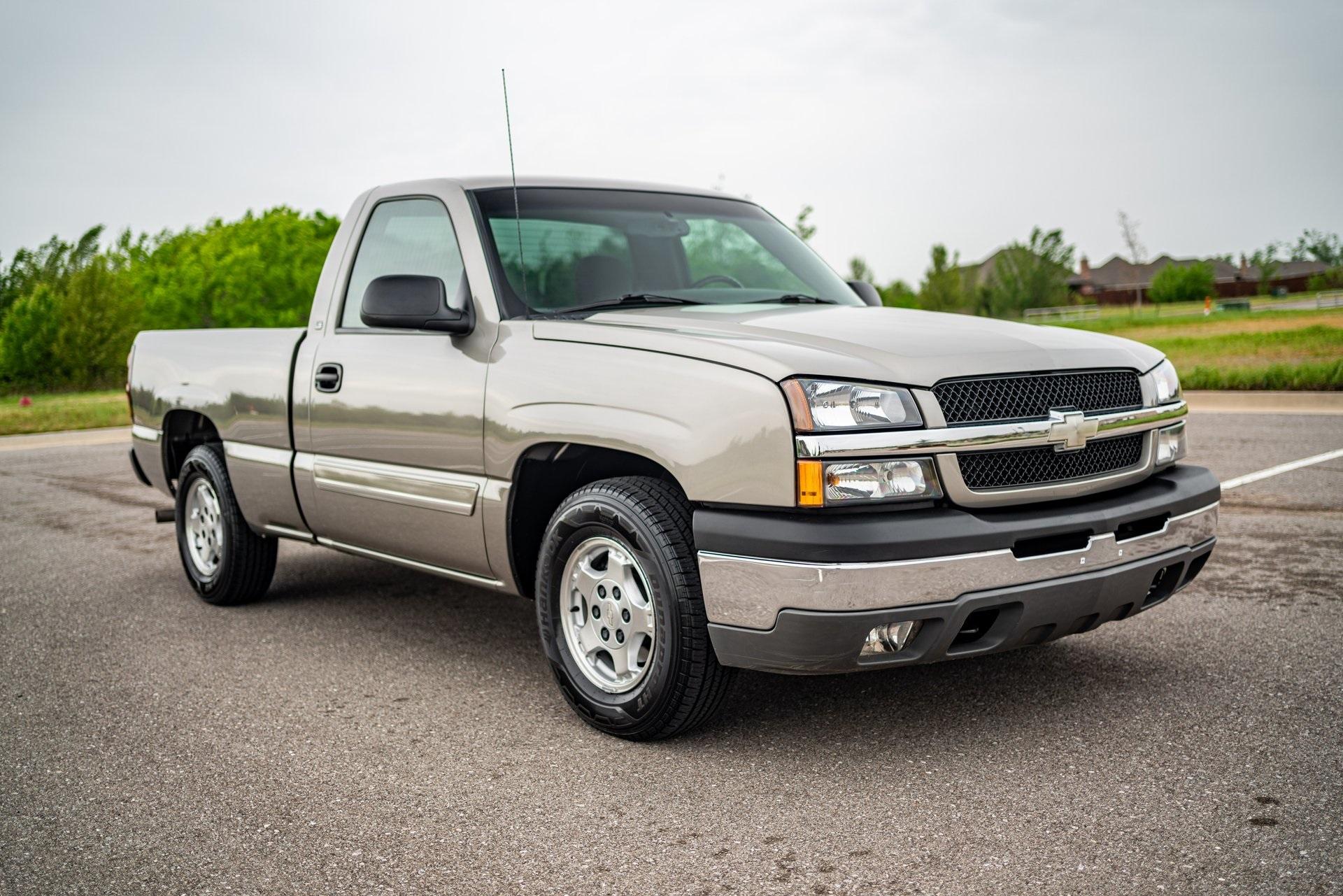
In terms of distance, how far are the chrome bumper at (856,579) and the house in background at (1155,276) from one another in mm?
105865

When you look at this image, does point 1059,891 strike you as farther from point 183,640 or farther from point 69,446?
point 69,446

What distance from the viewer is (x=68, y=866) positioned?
308 cm

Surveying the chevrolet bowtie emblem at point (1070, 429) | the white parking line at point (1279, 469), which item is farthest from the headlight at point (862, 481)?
the white parking line at point (1279, 469)

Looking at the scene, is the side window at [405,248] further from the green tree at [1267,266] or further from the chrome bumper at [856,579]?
the green tree at [1267,266]

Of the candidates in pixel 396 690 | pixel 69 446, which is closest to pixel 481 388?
pixel 396 690

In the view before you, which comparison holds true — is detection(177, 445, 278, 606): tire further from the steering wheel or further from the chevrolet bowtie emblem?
the chevrolet bowtie emblem

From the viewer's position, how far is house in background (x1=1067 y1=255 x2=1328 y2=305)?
111125 millimetres

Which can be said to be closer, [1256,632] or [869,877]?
[869,877]

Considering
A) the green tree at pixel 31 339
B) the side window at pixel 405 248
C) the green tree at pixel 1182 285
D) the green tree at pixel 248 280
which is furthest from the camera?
the green tree at pixel 1182 285

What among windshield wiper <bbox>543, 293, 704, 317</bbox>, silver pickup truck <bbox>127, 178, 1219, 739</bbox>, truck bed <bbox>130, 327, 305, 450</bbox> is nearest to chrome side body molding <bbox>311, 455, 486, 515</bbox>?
silver pickup truck <bbox>127, 178, 1219, 739</bbox>

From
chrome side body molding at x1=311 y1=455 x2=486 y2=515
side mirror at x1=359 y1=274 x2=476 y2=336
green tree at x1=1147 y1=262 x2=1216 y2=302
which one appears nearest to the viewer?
side mirror at x1=359 y1=274 x2=476 y2=336

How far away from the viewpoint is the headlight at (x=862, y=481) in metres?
3.35

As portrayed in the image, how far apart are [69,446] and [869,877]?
52.5 feet

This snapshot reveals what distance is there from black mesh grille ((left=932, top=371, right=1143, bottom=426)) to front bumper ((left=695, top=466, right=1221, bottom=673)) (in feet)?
0.95
